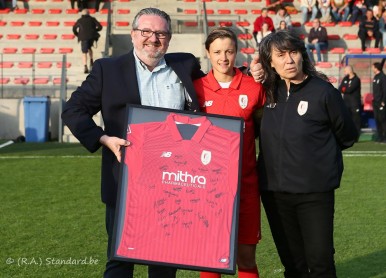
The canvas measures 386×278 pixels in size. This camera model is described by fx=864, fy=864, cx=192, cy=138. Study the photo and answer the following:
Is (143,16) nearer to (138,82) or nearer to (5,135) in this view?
(138,82)

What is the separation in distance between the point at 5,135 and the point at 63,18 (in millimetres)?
8461

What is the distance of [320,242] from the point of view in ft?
15.4

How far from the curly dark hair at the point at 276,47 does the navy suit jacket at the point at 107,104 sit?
45 cm

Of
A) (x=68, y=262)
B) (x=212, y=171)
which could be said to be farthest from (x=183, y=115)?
(x=68, y=262)

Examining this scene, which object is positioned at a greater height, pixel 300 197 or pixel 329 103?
pixel 329 103

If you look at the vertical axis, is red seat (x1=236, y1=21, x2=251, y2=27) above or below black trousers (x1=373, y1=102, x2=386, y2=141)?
above

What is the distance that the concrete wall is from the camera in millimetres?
19656

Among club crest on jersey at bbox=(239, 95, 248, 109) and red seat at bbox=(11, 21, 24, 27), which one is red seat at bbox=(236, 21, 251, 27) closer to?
red seat at bbox=(11, 21, 24, 27)

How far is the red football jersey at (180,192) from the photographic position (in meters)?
4.31

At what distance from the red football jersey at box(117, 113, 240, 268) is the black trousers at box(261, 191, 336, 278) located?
512 millimetres

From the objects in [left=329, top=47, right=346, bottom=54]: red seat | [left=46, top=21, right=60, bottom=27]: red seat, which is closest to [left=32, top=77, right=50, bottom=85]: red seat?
[left=46, top=21, right=60, bottom=27]: red seat

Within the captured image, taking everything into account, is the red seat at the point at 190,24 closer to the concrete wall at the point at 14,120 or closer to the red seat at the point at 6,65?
the red seat at the point at 6,65

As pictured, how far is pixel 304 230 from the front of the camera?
4750 millimetres

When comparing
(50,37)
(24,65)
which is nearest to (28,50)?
(50,37)
